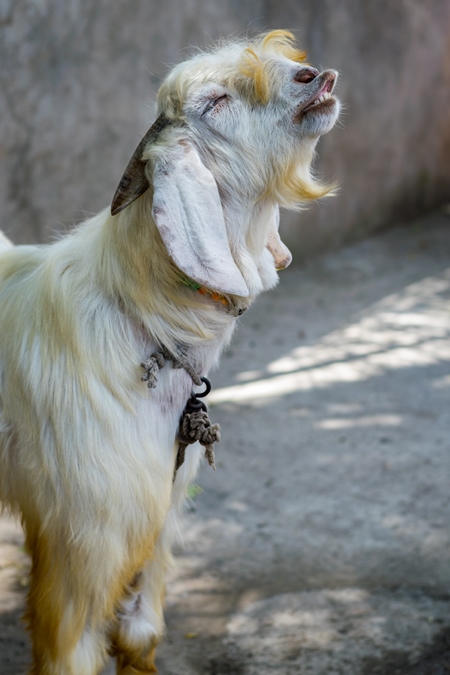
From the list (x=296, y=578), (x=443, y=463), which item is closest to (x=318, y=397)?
(x=443, y=463)

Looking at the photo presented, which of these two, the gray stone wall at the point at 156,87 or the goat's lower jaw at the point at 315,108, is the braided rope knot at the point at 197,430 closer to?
the goat's lower jaw at the point at 315,108

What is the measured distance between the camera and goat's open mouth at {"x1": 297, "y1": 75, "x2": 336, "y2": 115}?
220cm

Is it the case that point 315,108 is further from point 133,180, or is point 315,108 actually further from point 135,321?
point 135,321

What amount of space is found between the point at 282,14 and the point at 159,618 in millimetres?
5392

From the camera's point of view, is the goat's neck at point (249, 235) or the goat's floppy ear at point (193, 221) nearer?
the goat's floppy ear at point (193, 221)

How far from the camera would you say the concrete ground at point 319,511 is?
315 cm

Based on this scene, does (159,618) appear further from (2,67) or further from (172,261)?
(2,67)

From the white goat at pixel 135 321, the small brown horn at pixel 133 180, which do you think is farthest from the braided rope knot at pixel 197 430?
the small brown horn at pixel 133 180

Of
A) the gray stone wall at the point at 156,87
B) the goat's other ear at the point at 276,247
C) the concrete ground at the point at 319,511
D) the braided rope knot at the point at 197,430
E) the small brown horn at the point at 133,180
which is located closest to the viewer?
the small brown horn at the point at 133,180

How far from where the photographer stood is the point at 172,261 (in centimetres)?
223

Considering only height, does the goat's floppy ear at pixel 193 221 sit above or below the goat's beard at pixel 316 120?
below

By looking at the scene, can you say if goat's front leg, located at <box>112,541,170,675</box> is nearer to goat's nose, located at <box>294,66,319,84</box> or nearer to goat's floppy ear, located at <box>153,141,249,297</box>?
goat's floppy ear, located at <box>153,141,249,297</box>

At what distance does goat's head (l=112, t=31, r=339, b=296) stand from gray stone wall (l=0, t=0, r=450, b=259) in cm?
166

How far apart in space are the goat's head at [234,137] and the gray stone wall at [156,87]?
1663 mm
